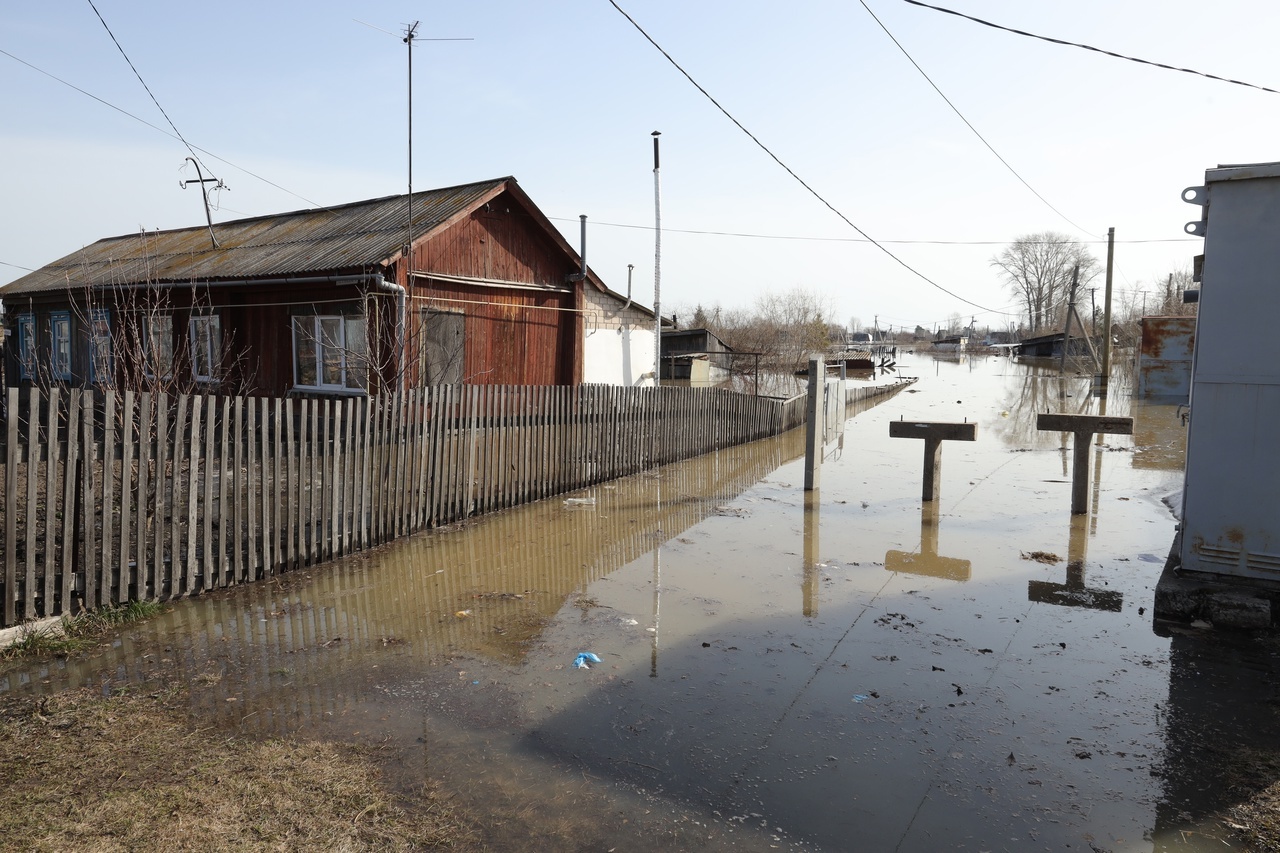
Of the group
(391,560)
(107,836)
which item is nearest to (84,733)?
(107,836)

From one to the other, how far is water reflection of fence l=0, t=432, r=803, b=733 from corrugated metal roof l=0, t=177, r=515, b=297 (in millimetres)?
5910

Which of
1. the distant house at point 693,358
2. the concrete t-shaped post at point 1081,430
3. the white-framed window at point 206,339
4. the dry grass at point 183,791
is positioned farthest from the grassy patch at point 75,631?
the distant house at point 693,358

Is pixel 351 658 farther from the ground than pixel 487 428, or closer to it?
closer to it

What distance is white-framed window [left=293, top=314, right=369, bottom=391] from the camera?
13.0m

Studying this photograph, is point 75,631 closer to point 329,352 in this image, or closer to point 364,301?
point 364,301

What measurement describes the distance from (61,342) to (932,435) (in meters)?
19.2

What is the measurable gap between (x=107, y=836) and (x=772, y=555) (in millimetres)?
5733

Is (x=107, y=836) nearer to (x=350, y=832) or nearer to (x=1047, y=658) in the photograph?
(x=350, y=832)

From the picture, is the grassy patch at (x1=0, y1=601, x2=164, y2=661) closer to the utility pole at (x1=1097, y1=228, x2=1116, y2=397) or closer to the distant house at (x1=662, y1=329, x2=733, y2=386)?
the distant house at (x1=662, y1=329, x2=733, y2=386)

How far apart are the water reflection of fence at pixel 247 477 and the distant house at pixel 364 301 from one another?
9.00ft

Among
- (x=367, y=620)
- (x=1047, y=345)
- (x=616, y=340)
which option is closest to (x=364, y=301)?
(x=367, y=620)

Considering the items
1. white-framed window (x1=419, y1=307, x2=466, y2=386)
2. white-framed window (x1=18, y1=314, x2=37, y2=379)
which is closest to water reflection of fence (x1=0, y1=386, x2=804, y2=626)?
white-framed window (x1=419, y1=307, x2=466, y2=386)

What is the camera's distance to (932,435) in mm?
10023

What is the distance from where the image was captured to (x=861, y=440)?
56.2 feet
